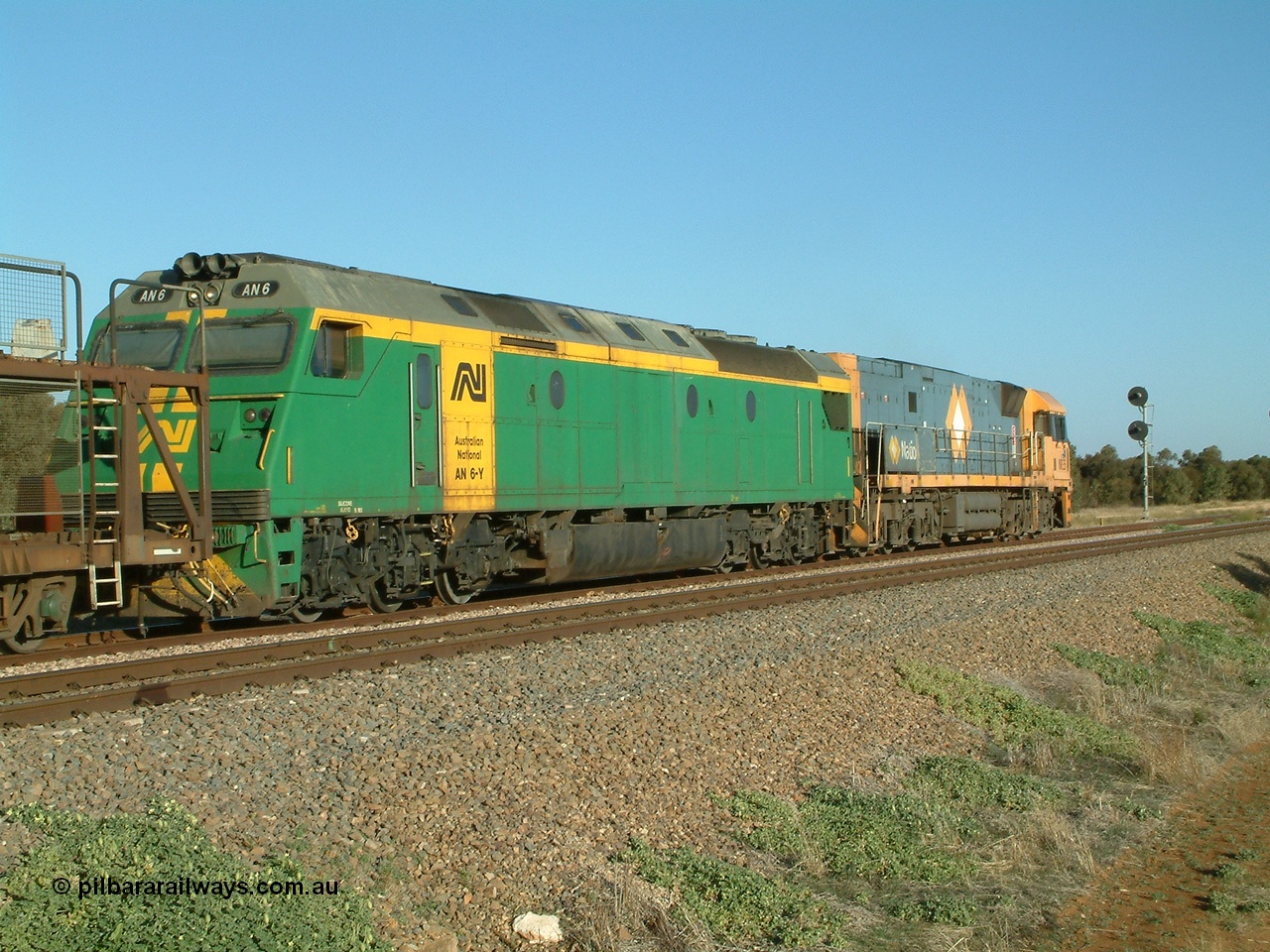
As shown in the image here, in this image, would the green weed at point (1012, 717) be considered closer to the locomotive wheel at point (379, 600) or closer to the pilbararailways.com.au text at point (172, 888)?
the locomotive wheel at point (379, 600)

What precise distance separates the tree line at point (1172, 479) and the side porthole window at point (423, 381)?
191ft

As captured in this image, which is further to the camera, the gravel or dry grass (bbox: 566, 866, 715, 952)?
the gravel

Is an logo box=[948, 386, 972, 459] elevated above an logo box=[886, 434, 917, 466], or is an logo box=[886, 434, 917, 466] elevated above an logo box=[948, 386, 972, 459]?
an logo box=[948, 386, 972, 459]

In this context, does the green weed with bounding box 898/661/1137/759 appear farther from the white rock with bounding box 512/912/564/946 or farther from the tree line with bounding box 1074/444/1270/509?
the tree line with bounding box 1074/444/1270/509

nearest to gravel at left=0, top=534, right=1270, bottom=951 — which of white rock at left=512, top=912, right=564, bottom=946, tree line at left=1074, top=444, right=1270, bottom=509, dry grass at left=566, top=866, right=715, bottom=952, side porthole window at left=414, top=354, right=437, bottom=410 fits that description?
white rock at left=512, top=912, right=564, bottom=946

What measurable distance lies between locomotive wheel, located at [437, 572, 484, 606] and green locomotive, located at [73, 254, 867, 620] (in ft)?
0.09

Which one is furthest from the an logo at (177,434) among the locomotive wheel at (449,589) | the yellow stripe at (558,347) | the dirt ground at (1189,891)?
the dirt ground at (1189,891)

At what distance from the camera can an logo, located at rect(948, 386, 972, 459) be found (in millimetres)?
27172

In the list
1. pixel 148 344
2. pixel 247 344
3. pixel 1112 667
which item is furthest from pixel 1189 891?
pixel 148 344

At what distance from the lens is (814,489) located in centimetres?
2102

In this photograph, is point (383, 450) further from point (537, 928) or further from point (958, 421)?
point (958, 421)

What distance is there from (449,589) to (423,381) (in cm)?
277

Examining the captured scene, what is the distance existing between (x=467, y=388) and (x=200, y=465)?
12.6 feet

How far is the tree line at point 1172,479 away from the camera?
67938mm
